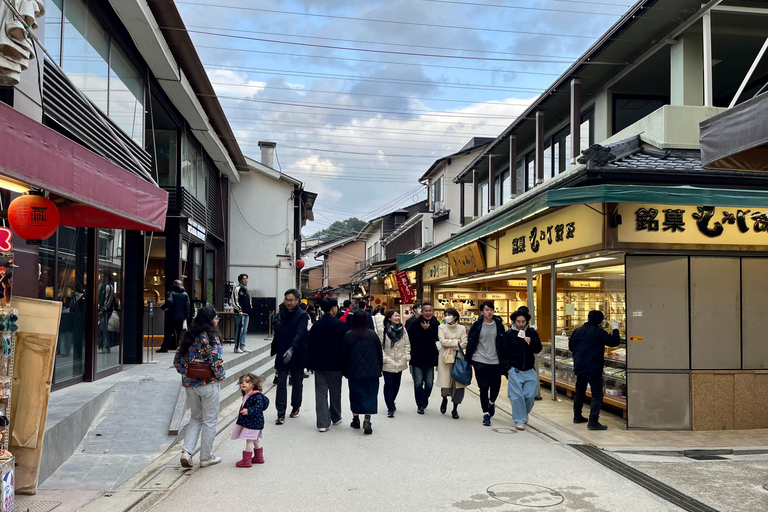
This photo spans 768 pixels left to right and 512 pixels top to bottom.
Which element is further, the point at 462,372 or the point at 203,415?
the point at 462,372

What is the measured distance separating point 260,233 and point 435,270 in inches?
326

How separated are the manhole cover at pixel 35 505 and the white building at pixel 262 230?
21.4m

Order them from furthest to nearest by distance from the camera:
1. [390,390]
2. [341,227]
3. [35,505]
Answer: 1. [341,227]
2. [390,390]
3. [35,505]

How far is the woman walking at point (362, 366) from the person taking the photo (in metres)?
8.91

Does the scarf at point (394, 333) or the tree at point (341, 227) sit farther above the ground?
the tree at point (341, 227)

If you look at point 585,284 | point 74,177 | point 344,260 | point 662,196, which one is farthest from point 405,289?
point 344,260

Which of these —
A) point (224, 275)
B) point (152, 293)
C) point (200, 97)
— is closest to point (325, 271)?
point (224, 275)

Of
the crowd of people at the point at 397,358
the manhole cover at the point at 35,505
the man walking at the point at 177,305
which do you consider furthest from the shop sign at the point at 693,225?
the man walking at the point at 177,305

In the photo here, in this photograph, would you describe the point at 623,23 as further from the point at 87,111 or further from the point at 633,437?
the point at 87,111

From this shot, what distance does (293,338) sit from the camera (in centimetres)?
945

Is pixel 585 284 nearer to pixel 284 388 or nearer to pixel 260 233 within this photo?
pixel 284 388

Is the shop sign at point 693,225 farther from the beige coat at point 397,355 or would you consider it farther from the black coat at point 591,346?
the beige coat at point 397,355

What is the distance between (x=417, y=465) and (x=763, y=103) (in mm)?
5017

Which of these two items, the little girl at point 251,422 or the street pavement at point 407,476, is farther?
the little girl at point 251,422
